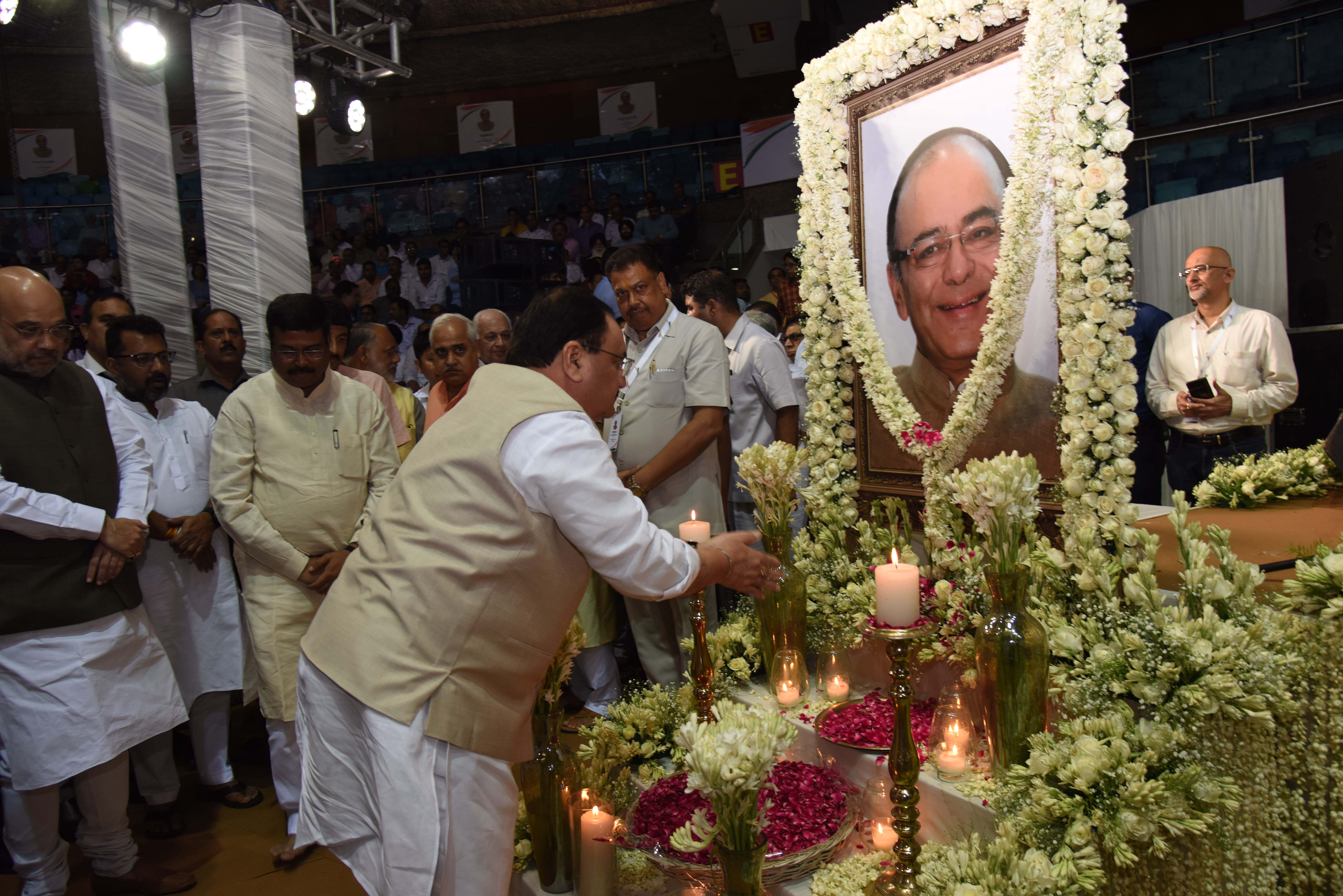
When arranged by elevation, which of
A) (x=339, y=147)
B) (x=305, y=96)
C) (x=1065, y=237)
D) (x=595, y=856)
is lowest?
(x=595, y=856)

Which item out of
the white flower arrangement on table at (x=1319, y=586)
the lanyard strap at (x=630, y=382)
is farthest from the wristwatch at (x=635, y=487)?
the white flower arrangement on table at (x=1319, y=586)

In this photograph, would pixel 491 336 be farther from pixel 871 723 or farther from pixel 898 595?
pixel 898 595

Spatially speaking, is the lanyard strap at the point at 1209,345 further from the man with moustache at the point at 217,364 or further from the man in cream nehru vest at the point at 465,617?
the man with moustache at the point at 217,364

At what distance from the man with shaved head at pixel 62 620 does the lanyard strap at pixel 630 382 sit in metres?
1.70

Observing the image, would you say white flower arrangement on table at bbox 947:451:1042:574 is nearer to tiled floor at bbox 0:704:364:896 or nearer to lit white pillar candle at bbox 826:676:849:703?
lit white pillar candle at bbox 826:676:849:703

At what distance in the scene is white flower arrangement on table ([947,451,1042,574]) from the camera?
6.60 ft

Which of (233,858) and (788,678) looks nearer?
(788,678)

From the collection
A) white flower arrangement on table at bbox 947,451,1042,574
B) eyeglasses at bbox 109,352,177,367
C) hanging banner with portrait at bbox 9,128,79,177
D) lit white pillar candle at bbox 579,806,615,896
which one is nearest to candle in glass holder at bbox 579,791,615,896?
lit white pillar candle at bbox 579,806,615,896

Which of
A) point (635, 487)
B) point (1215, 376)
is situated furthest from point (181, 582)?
point (1215, 376)

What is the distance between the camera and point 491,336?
461 cm

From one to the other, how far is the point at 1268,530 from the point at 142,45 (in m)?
6.14

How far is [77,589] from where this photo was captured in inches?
111

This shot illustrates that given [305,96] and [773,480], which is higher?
[305,96]

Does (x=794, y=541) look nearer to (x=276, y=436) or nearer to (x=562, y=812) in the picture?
(x=562, y=812)
